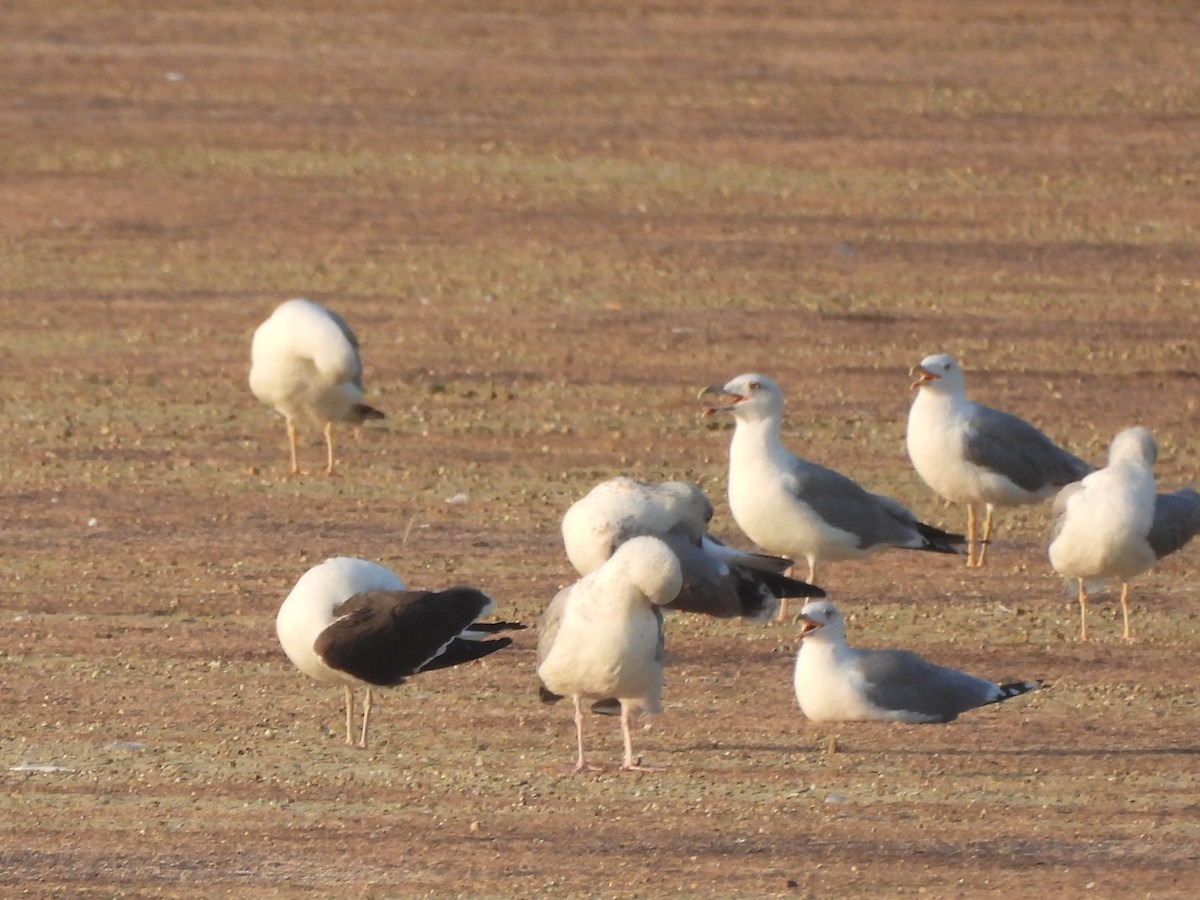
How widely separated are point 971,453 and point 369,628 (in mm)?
4817

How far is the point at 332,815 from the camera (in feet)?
28.2

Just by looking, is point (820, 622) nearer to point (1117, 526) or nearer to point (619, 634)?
point (619, 634)

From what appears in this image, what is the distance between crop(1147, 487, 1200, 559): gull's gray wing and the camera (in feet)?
37.8

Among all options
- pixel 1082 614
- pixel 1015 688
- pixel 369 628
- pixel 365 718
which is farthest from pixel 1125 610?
pixel 369 628

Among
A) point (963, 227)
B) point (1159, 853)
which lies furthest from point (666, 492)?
point (963, 227)

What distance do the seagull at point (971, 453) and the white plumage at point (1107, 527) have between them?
63.2 inches

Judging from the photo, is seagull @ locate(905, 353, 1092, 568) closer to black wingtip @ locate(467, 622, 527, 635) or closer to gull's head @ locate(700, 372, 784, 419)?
gull's head @ locate(700, 372, 784, 419)

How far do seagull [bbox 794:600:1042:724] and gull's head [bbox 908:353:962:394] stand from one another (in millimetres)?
3586

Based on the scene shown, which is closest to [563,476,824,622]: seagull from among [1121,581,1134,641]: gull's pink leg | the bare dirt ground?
the bare dirt ground

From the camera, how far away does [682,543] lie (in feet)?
34.2

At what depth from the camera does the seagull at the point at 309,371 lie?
15.5 m

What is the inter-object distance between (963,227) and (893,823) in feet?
45.8

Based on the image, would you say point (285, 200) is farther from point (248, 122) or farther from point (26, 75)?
point (26, 75)

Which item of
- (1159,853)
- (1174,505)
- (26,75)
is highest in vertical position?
(26,75)
